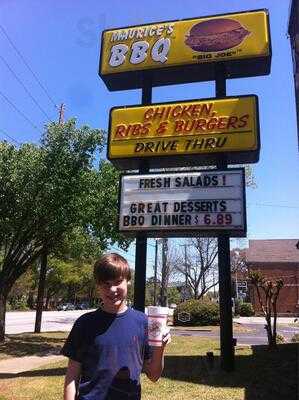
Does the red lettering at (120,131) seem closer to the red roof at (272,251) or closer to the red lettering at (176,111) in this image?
the red lettering at (176,111)

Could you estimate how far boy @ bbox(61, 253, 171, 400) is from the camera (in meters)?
3.15

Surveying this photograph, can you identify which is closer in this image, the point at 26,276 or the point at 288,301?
the point at 288,301

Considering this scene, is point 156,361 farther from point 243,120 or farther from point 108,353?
point 243,120

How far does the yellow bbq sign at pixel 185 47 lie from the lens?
12273 millimetres

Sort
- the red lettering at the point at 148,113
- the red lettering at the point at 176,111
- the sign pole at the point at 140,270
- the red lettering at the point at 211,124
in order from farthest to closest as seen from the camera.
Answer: the red lettering at the point at 148,113, the red lettering at the point at 176,111, the red lettering at the point at 211,124, the sign pole at the point at 140,270

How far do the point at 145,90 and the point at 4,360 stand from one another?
8508 millimetres

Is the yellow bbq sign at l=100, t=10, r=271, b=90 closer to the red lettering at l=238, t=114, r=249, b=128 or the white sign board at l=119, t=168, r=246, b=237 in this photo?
the red lettering at l=238, t=114, r=249, b=128

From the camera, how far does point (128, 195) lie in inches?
449

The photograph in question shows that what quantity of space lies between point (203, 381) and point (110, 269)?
7.08 metres

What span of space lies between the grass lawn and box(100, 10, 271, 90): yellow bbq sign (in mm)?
7072

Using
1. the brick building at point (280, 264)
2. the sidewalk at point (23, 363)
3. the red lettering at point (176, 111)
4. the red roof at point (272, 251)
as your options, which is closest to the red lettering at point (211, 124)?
the red lettering at point (176, 111)

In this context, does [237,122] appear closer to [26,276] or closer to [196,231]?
[196,231]

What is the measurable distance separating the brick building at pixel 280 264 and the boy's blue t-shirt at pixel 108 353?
5169cm

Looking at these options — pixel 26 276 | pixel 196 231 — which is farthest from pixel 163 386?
pixel 26 276
